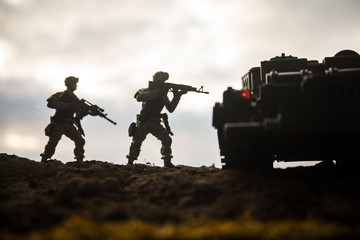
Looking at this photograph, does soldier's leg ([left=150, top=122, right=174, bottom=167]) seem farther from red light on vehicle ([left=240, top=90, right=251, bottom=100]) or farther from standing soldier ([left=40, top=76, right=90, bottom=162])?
red light on vehicle ([left=240, top=90, right=251, bottom=100])

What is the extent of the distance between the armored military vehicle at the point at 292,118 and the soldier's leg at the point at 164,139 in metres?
2.40

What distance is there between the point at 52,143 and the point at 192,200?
4.97m

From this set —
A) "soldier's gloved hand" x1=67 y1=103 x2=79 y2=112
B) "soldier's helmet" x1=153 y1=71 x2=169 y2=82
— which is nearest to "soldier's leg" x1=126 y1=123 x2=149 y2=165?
"soldier's helmet" x1=153 y1=71 x2=169 y2=82

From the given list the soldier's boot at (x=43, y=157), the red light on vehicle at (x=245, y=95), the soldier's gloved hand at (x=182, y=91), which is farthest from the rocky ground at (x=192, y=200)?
the soldier's gloved hand at (x=182, y=91)

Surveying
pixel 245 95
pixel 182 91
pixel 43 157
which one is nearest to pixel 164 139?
pixel 182 91

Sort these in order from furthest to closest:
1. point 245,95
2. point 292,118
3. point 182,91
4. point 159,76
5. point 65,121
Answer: point 182,91, point 159,76, point 65,121, point 245,95, point 292,118

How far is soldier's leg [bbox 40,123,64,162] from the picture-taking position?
317 inches

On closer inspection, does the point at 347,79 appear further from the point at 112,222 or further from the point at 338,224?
the point at 112,222

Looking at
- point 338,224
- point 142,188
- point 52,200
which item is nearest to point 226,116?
point 142,188

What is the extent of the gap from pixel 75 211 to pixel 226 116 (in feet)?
8.69

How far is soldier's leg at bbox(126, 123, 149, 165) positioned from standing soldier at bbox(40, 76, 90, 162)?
1.18 metres

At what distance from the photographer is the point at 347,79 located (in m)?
4.91

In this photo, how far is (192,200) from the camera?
4.25 m

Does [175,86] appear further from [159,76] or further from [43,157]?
[43,157]
